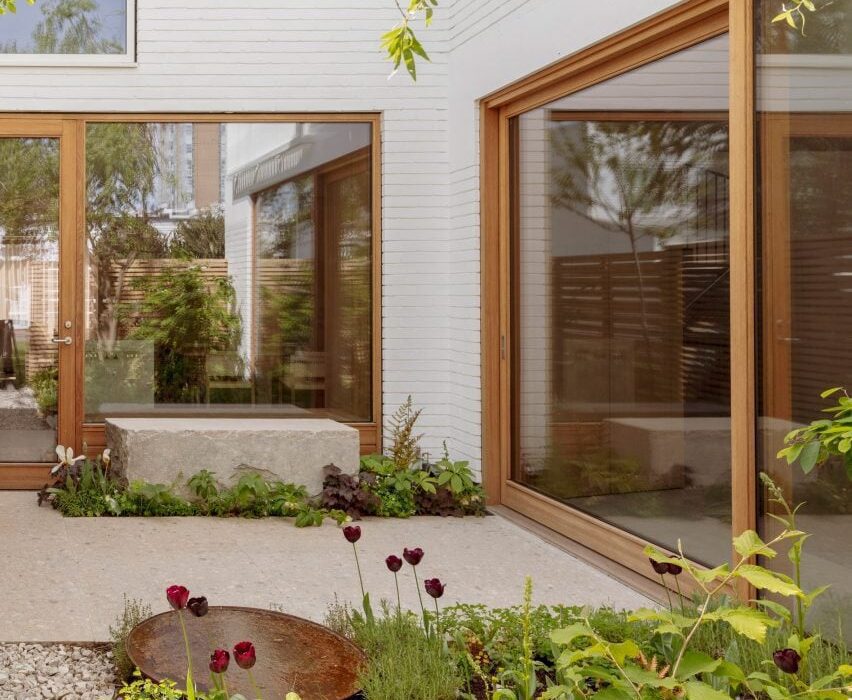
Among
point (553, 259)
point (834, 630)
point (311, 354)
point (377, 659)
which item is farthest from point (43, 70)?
point (834, 630)

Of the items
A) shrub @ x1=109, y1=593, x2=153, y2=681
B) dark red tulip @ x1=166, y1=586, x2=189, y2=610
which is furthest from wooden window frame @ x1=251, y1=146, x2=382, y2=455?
dark red tulip @ x1=166, y1=586, x2=189, y2=610

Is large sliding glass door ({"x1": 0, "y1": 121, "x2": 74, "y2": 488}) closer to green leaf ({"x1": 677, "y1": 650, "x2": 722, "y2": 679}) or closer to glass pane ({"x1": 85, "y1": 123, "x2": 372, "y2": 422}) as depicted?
glass pane ({"x1": 85, "y1": 123, "x2": 372, "y2": 422})

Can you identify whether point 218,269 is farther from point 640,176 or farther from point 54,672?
point 54,672

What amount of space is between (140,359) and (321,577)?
2806mm

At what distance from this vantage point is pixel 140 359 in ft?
21.9

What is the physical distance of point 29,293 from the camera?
6.71m

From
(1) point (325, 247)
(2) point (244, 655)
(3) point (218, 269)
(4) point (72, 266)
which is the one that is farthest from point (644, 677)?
(4) point (72, 266)

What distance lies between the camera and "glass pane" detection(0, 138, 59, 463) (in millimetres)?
6664

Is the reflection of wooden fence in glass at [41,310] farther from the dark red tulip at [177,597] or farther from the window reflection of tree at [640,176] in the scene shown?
the dark red tulip at [177,597]

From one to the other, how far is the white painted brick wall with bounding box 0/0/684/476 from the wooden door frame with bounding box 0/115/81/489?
154mm

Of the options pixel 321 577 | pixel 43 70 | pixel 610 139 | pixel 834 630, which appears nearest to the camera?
pixel 834 630

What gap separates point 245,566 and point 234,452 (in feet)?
4.57

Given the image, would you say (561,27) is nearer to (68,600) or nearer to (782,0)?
(782,0)

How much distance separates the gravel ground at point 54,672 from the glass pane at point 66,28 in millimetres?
4551
